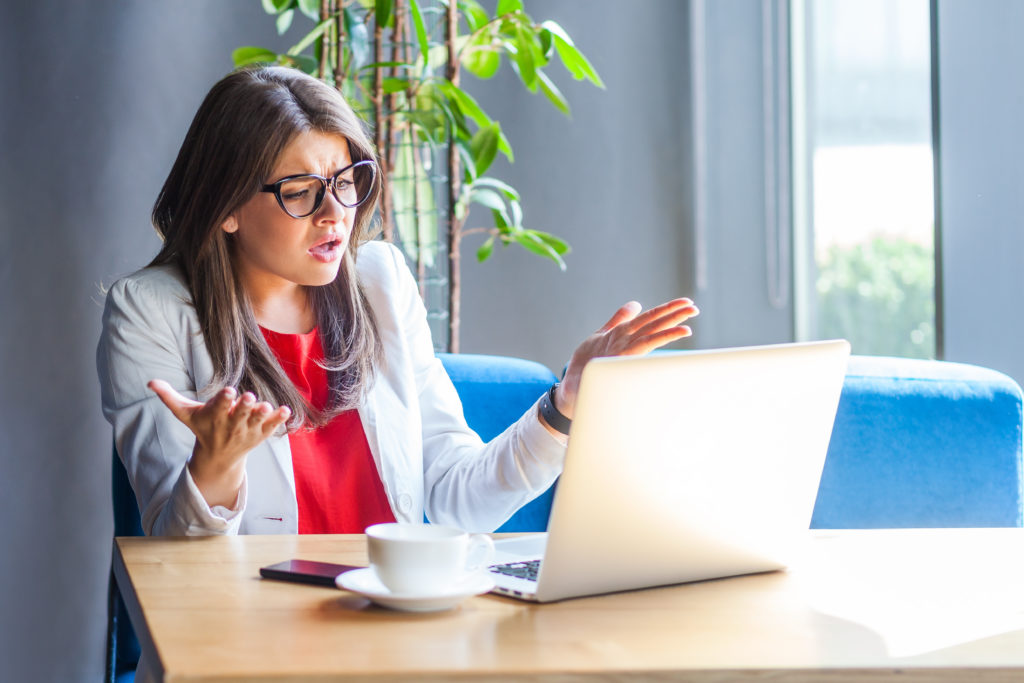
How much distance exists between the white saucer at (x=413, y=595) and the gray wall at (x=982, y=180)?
1.42 meters

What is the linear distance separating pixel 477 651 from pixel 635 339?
512 mm

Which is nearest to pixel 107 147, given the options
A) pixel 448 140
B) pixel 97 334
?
pixel 97 334

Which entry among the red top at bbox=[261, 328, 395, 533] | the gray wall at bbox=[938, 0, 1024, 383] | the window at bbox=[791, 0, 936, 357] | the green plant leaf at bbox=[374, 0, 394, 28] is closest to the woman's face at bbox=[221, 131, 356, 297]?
the red top at bbox=[261, 328, 395, 533]

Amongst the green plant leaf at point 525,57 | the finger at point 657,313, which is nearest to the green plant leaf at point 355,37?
the green plant leaf at point 525,57

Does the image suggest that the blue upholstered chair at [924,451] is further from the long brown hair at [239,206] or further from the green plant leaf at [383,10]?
the green plant leaf at [383,10]

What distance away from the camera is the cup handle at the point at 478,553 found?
2.82 ft

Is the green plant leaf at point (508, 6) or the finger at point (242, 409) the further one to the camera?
the green plant leaf at point (508, 6)

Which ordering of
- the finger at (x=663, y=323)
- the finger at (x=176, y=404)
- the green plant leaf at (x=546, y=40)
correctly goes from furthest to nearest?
1. the green plant leaf at (x=546, y=40)
2. the finger at (x=663, y=323)
3. the finger at (x=176, y=404)

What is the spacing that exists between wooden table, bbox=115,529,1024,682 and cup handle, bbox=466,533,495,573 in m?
0.04

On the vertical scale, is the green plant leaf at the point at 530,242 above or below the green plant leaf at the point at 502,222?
below

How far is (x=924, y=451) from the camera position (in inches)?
66.2

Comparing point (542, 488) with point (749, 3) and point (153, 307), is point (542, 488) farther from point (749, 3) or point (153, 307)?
point (749, 3)

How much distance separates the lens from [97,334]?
91.8 inches

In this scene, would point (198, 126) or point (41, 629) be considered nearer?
point (198, 126)
